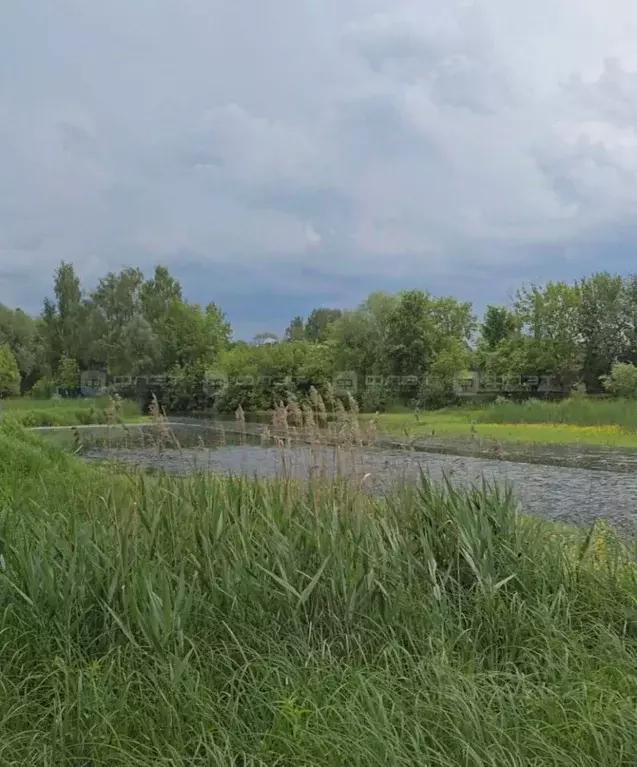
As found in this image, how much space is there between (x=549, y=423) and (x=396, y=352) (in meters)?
9.40

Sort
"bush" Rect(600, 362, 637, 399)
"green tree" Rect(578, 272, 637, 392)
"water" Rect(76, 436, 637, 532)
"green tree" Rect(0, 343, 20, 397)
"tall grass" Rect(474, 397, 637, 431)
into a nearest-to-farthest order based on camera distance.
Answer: "water" Rect(76, 436, 637, 532) → "tall grass" Rect(474, 397, 637, 431) → "bush" Rect(600, 362, 637, 399) → "green tree" Rect(578, 272, 637, 392) → "green tree" Rect(0, 343, 20, 397)

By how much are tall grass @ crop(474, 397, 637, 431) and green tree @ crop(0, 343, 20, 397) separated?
22.3m

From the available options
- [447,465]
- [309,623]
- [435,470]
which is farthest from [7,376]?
[309,623]

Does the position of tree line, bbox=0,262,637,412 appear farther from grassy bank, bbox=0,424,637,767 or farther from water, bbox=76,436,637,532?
grassy bank, bbox=0,424,637,767

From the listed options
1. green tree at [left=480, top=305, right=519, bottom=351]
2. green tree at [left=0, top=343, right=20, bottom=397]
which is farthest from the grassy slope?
green tree at [left=0, top=343, right=20, bottom=397]

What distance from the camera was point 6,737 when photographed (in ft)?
6.82

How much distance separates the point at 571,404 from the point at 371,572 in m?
17.6

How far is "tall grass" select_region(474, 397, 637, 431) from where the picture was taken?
56.4 feet

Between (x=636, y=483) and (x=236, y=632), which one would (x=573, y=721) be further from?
(x=636, y=483)

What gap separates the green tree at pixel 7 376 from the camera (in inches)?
1303

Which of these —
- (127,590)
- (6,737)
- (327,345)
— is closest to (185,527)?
(127,590)

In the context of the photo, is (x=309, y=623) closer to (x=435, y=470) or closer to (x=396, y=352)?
(x=435, y=470)

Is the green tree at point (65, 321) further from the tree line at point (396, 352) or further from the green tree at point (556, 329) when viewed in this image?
the green tree at point (556, 329)

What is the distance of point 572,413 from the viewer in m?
18.4
